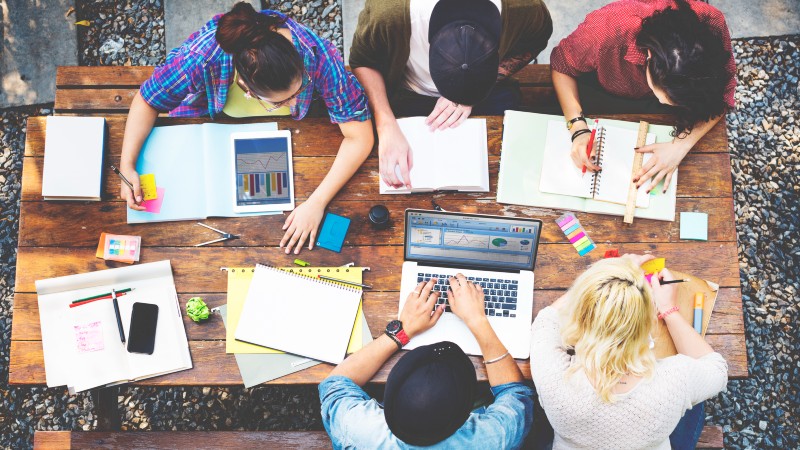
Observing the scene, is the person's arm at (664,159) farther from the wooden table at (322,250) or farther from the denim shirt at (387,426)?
the denim shirt at (387,426)

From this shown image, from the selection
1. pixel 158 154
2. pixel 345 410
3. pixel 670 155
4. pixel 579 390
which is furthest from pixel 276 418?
pixel 670 155

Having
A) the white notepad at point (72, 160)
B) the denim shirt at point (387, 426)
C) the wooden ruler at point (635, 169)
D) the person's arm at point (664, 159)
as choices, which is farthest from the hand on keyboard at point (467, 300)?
the white notepad at point (72, 160)

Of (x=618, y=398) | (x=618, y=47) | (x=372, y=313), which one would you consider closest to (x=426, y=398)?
(x=372, y=313)

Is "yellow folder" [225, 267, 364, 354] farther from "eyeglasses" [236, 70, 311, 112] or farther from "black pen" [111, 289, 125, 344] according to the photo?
"eyeglasses" [236, 70, 311, 112]

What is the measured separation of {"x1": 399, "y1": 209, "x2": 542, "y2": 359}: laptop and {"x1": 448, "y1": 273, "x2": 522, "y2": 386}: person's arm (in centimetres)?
4

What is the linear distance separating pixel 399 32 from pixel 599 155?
34.5 inches

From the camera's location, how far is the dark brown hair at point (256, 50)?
181cm

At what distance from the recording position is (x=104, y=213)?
2.17m

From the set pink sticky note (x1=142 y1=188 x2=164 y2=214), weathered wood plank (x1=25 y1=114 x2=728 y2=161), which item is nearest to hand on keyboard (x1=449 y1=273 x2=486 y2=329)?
weathered wood plank (x1=25 y1=114 x2=728 y2=161)

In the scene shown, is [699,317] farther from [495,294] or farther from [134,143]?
[134,143]

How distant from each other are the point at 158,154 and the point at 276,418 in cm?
149

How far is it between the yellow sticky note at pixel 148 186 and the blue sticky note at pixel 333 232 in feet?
2.07

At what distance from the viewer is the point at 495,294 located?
6.98ft

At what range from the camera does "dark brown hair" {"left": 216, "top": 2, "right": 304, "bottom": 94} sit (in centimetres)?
181
